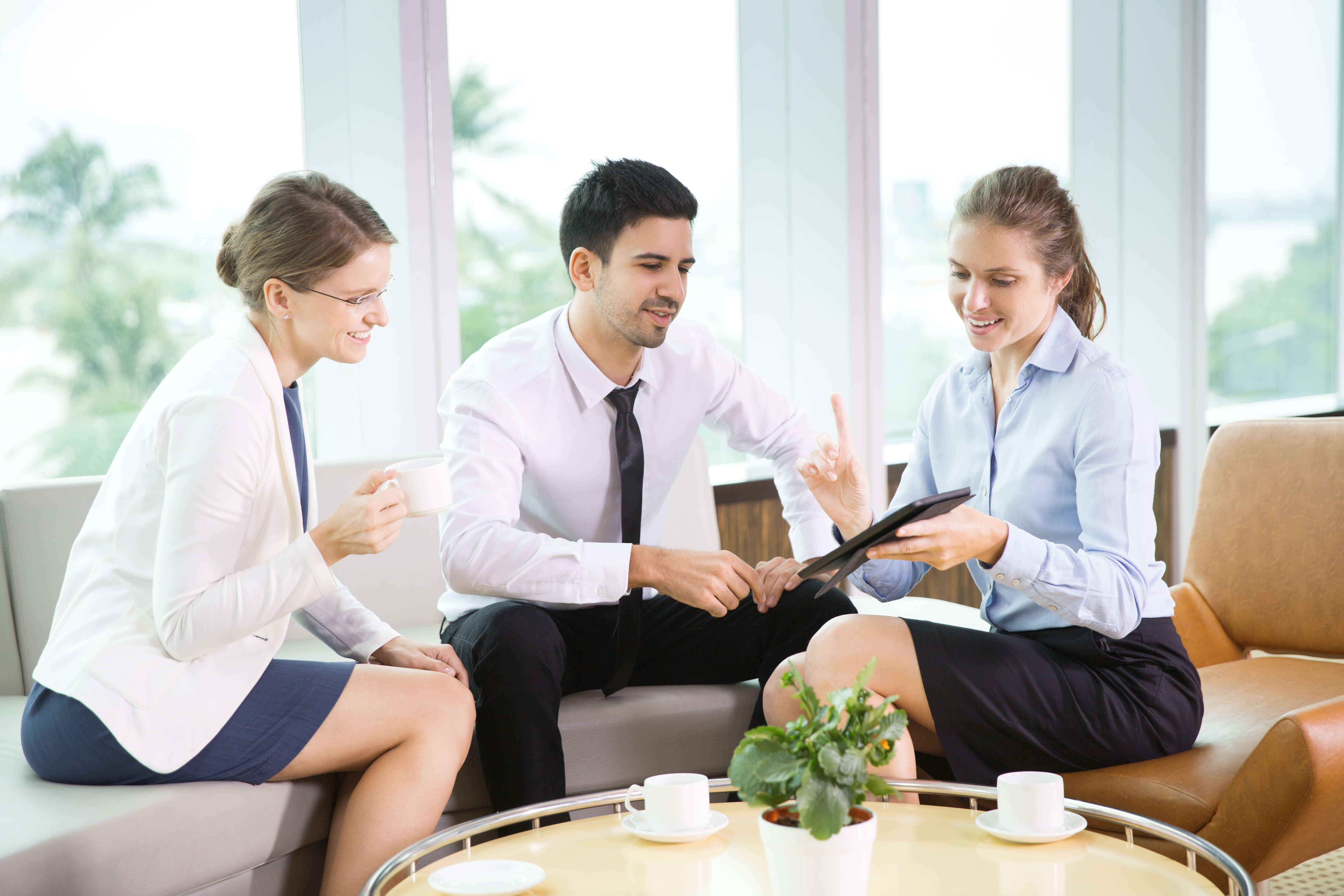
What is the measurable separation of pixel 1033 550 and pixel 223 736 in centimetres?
110

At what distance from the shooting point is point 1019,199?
172 cm

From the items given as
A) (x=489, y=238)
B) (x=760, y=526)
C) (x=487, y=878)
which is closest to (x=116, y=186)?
(x=489, y=238)

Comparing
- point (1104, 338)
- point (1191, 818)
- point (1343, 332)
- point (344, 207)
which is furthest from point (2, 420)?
point (1343, 332)

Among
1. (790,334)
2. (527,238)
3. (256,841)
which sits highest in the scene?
(527,238)

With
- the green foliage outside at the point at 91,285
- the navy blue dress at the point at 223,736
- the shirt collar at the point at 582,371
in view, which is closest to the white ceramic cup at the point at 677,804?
the navy blue dress at the point at 223,736

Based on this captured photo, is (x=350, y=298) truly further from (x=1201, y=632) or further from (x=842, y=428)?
(x=1201, y=632)

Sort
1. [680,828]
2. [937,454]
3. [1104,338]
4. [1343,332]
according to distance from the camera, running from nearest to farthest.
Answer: [680,828] → [937,454] → [1104,338] → [1343,332]

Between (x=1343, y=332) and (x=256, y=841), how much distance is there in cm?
522

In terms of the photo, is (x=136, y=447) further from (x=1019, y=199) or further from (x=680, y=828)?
(x=1019, y=199)

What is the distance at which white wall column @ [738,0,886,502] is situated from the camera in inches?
130

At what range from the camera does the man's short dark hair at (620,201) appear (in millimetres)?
2064

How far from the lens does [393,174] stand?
266 cm

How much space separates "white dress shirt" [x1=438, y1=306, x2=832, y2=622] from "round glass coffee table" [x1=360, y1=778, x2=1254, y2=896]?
54cm

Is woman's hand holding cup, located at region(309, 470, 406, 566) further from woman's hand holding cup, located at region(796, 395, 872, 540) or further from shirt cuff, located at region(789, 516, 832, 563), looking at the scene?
shirt cuff, located at region(789, 516, 832, 563)
